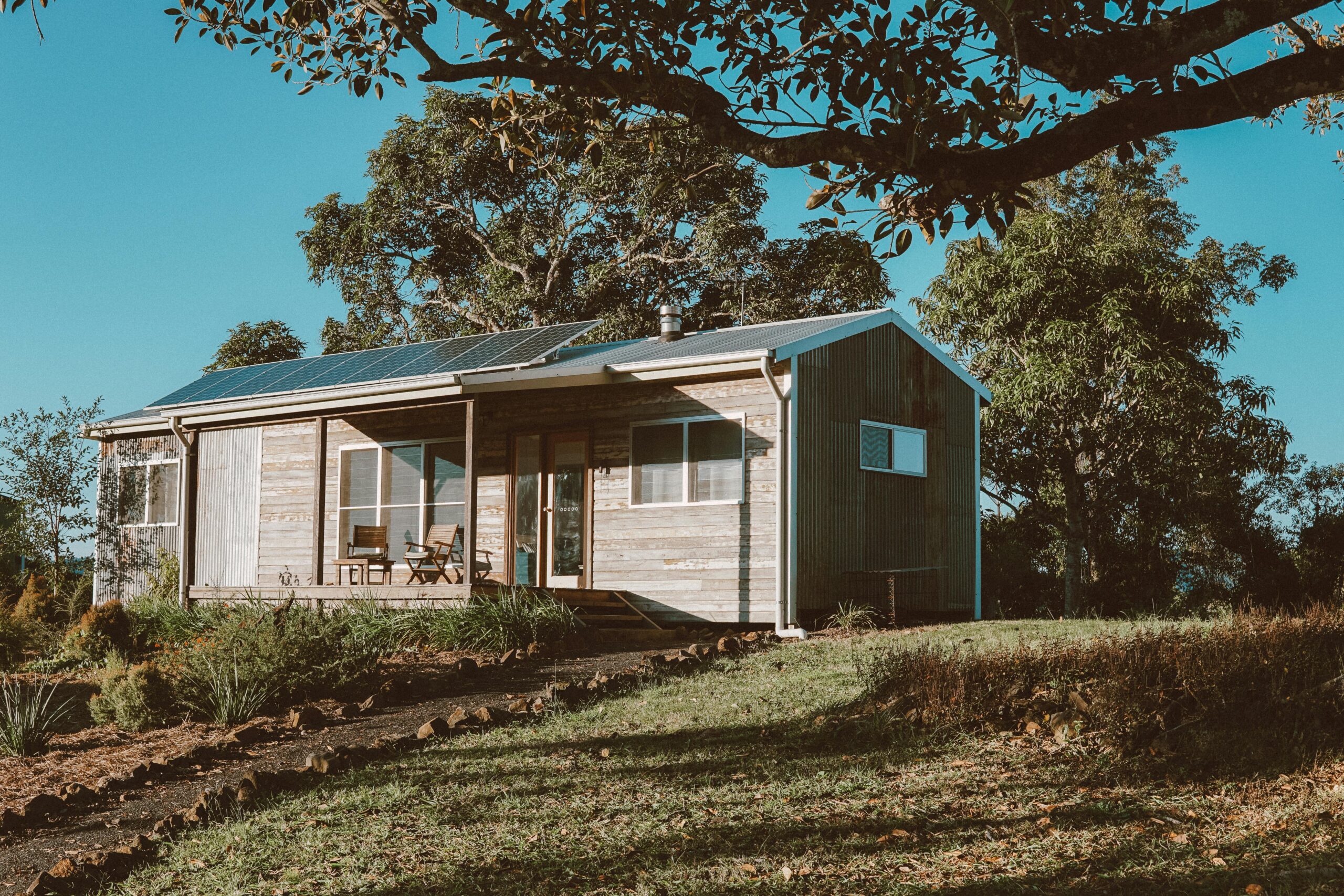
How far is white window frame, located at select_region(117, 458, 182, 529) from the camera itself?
807 inches

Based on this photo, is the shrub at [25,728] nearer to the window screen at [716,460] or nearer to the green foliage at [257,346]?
the window screen at [716,460]

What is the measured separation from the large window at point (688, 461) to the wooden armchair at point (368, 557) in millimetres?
3479

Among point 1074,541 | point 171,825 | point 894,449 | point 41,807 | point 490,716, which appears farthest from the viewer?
point 1074,541

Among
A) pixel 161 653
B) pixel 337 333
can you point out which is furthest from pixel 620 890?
pixel 337 333

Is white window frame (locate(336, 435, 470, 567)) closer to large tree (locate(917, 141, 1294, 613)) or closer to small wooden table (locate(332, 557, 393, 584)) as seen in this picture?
small wooden table (locate(332, 557, 393, 584))

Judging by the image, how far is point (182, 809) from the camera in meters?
7.13

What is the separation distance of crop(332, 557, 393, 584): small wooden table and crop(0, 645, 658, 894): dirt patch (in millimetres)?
3962

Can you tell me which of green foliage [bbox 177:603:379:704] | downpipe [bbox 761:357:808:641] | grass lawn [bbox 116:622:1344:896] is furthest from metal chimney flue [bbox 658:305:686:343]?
grass lawn [bbox 116:622:1344:896]

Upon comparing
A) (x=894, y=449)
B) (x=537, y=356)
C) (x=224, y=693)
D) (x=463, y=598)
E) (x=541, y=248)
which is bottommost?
(x=224, y=693)

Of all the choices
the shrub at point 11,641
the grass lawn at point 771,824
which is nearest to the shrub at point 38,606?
the shrub at point 11,641

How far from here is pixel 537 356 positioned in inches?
595

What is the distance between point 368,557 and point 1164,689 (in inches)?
432

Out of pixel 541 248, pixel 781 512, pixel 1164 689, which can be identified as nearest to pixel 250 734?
pixel 1164 689

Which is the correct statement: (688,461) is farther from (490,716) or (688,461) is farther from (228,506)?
(228,506)
